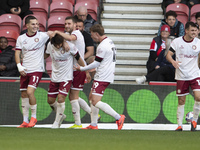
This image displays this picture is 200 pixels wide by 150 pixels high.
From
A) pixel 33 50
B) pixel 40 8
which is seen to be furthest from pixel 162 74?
pixel 40 8

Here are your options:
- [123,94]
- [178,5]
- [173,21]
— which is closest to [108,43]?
[123,94]

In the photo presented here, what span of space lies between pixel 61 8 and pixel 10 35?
5.42 feet

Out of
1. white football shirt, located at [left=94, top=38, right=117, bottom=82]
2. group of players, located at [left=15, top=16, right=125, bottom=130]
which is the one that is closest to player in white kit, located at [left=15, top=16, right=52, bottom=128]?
group of players, located at [left=15, top=16, right=125, bottom=130]

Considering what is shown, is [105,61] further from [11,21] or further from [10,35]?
[11,21]

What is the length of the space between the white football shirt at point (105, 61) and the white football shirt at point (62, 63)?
18.3 inches

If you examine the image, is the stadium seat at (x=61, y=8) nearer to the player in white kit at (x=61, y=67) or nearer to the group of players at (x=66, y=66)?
the group of players at (x=66, y=66)

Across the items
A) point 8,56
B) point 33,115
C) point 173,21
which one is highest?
point 173,21

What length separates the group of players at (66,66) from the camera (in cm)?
823

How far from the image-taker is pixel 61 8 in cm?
1252

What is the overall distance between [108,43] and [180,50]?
1.30 m

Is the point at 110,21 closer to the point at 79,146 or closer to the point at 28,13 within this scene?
the point at 28,13

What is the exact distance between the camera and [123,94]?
9875mm

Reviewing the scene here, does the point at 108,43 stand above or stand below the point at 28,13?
below

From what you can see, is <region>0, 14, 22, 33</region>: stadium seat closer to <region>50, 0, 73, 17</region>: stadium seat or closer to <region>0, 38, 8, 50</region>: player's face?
<region>50, 0, 73, 17</region>: stadium seat
